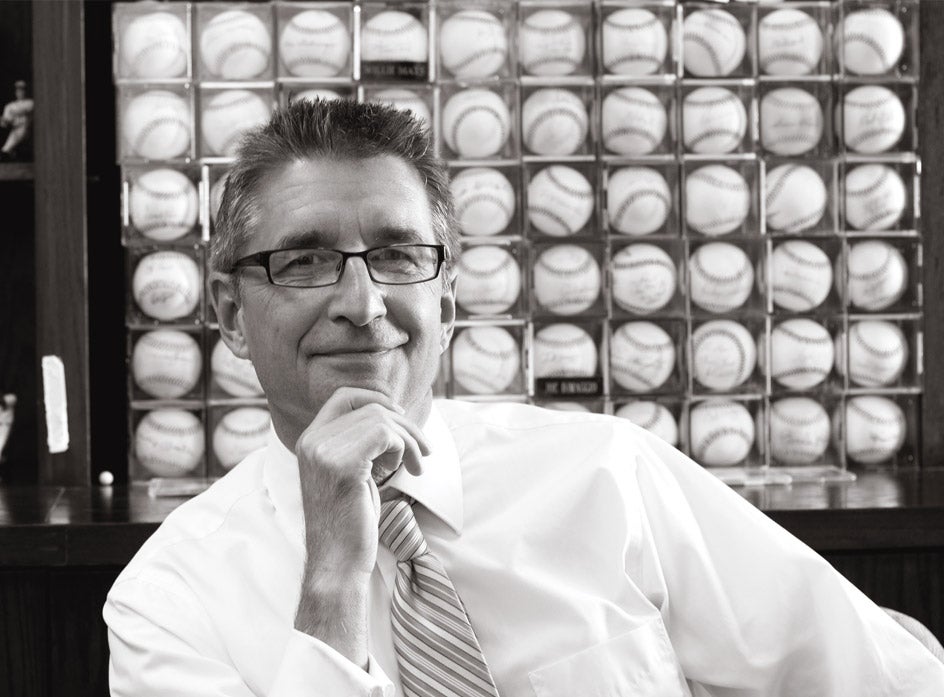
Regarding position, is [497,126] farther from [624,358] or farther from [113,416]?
[113,416]

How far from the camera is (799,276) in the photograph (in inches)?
95.0

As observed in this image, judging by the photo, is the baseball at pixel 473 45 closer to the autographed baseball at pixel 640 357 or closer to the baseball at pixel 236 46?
the baseball at pixel 236 46

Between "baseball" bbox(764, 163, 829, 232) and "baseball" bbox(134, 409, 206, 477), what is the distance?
1.27 metres

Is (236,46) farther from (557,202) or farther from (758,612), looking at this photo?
(758,612)

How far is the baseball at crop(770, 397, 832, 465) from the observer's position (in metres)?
2.45

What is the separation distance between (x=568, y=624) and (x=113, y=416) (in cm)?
163

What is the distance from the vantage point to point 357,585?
1.09 m

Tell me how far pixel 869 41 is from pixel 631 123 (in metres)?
0.53

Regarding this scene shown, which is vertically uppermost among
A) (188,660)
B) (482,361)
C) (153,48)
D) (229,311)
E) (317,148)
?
(153,48)

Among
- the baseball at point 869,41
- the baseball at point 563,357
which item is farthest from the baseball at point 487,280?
the baseball at point 869,41

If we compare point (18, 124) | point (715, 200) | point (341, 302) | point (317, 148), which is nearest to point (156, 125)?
point (18, 124)

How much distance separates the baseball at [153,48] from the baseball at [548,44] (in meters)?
0.69

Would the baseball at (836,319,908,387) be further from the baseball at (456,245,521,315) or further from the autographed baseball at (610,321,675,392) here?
the baseball at (456,245,521,315)

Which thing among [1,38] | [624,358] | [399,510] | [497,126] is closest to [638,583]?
[399,510]
